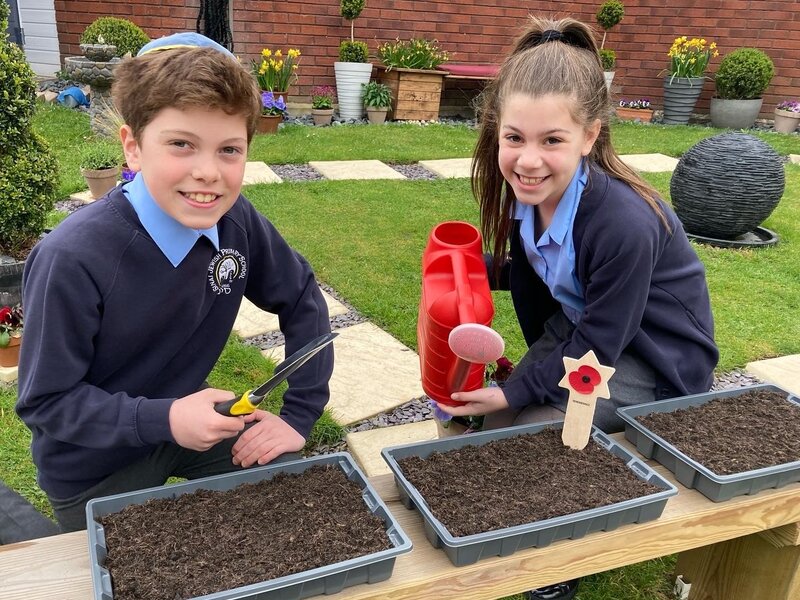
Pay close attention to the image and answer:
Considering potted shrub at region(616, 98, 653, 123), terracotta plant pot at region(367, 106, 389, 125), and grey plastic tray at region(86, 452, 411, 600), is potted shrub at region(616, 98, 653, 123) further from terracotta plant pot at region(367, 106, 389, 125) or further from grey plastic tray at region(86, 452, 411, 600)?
grey plastic tray at region(86, 452, 411, 600)

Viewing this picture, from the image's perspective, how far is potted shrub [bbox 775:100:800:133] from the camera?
8.68m

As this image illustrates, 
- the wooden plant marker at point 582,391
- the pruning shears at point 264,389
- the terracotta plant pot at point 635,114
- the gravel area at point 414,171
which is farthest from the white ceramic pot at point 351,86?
the pruning shears at point 264,389

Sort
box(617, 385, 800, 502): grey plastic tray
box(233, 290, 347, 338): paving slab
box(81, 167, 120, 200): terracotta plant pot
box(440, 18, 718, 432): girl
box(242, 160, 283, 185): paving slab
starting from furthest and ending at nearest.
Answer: box(242, 160, 283, 185): paving slab, box(81, 167, 120, 200): terracotta plant pot, box(233, 290, 347, 338): paving slab, box(440, 18, 718, 432): girl, box(617, 385, 800, 502): grey plastic tray

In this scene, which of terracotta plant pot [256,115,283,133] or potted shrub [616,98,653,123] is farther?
potted shrub [616,98,653,123]

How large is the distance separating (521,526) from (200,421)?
1.92 feet

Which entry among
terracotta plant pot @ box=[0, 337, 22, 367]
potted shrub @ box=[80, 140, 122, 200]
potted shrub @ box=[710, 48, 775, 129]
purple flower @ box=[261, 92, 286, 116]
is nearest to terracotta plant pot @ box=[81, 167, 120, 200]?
potted shrub @ box=[80, 140, 122, 200]

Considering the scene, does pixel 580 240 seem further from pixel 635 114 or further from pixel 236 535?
pixel 635 114

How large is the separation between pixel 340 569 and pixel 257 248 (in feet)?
2.60

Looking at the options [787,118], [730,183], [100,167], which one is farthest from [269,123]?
[787,118]

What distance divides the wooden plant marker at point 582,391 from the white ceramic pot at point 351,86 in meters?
6.92

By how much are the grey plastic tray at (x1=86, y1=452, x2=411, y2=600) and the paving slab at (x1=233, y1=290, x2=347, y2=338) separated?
1.61 metres

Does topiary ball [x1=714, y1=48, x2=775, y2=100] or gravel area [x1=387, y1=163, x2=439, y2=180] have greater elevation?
topiary ball [x1=714, y1=48, x2=775, y2=100]

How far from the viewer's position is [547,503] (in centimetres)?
124

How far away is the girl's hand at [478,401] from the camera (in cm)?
163
